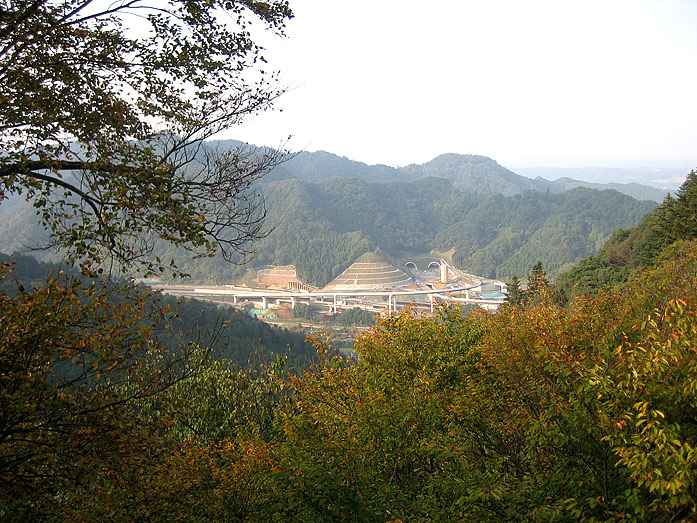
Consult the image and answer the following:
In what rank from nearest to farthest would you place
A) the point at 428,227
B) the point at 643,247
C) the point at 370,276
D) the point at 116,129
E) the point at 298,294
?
the point at 116,129 < the point at 643,247 < the point at 298,294 < the point at 370,276 < the point at 428,227

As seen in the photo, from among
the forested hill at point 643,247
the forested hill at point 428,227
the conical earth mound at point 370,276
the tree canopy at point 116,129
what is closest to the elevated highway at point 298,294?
the conical earth mound at point 370,276

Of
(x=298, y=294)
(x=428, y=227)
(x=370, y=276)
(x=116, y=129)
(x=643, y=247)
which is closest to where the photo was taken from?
(x=116, y=129)

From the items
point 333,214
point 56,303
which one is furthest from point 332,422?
point 333,214

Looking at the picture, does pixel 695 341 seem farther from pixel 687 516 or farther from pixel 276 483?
pixel 276 483

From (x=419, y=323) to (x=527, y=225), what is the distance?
141270 mm

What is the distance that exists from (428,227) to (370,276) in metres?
61.5

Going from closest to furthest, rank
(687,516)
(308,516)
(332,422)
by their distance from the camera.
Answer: (687,516) → (308,516) → (332,422)

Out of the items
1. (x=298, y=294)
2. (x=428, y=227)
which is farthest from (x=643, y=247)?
(x=428, y=227)

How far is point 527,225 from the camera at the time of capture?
141 metres

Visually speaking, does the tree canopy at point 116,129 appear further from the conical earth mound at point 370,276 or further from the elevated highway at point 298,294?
the conical earth mound at point 370,276

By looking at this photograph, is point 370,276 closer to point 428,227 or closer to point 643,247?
point 428,227

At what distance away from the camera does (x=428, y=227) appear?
165000 millimetres

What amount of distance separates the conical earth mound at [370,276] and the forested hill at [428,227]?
12.0 feet

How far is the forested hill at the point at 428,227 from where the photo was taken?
116 meters
